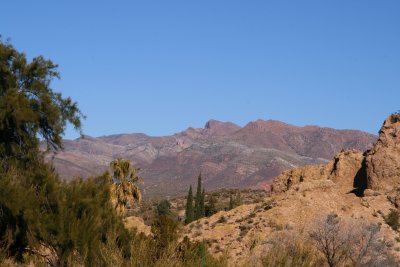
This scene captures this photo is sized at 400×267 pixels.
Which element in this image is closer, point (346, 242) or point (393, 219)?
point (346, 242)

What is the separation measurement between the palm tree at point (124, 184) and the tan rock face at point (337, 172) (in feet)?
47.0

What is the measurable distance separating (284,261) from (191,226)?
117 feet

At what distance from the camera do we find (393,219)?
38031 millimetres

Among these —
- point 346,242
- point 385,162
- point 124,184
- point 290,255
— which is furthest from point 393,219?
point 290,255

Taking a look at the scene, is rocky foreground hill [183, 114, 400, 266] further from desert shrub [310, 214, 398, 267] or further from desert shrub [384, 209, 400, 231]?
desert shrub [310, 214, 398, 267]

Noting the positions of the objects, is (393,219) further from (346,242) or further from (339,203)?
(346,242)

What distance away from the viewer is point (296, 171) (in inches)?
1879

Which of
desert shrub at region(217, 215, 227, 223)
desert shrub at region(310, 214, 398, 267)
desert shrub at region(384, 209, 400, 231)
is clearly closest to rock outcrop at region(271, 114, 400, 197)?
desert shrub at region(384, 209, 400, 231)

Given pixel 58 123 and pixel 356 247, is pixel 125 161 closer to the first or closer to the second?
pixel 356 247

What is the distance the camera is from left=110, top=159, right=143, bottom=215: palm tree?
3528 centimetres

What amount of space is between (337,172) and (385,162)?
218 inches

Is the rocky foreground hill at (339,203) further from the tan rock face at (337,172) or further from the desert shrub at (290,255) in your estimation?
the desert shrub at (290,255)

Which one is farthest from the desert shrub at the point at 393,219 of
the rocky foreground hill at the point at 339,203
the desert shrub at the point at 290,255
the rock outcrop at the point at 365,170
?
the desert shrub at the point at 290,255

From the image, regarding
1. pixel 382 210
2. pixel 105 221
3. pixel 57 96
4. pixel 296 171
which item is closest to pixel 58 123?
pixel 57 96
